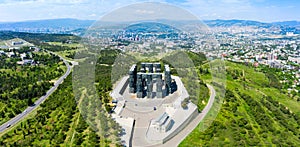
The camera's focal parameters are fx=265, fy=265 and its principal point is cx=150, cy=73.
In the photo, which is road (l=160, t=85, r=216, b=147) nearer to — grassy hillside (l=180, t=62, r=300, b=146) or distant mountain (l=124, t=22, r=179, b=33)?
grassy hillside (l=180, t=62, r=300, b=146)

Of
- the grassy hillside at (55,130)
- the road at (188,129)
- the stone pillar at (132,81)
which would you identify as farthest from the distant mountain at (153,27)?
the grassy hillside at (55,130)

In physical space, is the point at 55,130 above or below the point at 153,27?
below

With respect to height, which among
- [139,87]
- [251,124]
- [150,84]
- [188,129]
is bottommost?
[251,124]

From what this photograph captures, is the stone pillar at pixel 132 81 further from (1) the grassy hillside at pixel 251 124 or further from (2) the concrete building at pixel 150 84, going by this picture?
(1) the grassy hillside at pixel 251 124

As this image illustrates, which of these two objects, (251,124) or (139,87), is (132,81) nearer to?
(139,87)

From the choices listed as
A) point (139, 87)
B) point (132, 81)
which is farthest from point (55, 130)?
point (132, 81)

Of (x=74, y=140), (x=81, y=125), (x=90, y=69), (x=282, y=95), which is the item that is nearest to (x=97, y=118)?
(x=81, y=125)

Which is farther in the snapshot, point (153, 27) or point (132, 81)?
point (153, 27)

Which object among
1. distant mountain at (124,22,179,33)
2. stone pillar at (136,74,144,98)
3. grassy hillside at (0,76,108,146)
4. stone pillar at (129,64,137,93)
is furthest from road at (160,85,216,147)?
distant mountain at (124,22,179,33)

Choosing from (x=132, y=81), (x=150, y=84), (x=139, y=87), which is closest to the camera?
(x=139, y=87)
